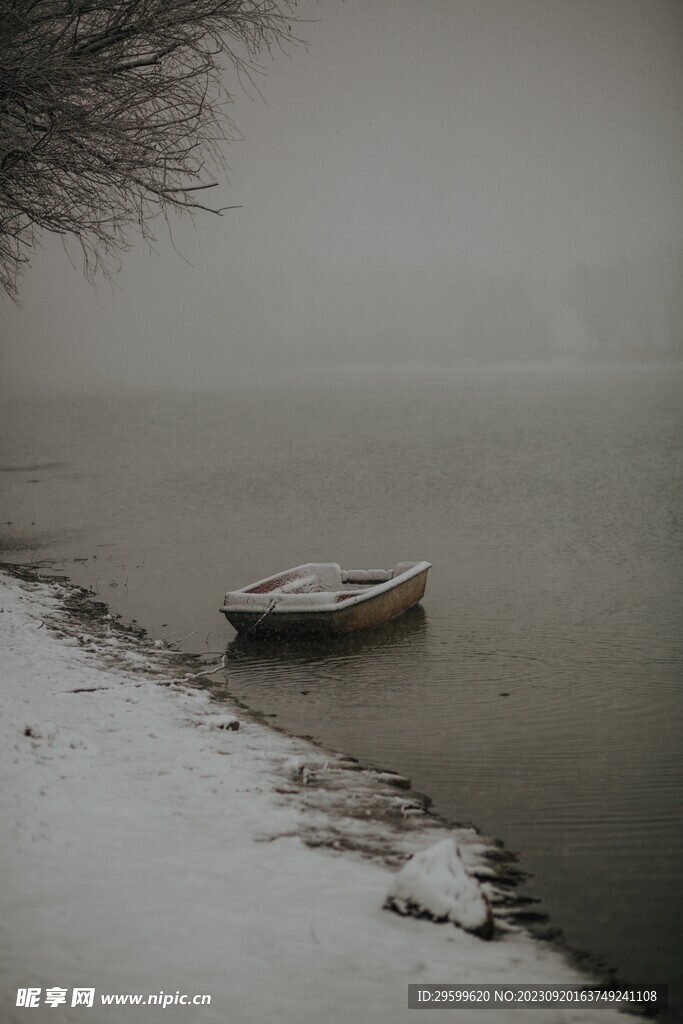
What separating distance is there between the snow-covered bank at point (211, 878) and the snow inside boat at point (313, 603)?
4820mm

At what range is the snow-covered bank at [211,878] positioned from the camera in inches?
159

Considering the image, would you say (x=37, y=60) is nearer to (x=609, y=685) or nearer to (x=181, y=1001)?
(x=181, y=1001)

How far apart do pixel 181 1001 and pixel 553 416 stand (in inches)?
3790

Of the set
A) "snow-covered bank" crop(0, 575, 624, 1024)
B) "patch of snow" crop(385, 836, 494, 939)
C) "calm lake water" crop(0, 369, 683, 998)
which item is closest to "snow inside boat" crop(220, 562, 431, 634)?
"calm lake water" crop(0, 369, 683, 998)

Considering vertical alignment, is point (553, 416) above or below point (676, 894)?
above

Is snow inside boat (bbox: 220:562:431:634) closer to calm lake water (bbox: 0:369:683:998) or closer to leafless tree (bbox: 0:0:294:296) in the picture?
calm lake water (bbox: 0:369:683:998)

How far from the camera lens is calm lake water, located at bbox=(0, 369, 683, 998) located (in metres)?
6.96

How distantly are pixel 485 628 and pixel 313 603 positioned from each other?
3.22m

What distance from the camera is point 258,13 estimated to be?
26.7 feet

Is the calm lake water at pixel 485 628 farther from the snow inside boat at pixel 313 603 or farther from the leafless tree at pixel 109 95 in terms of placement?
the leafless tree at pixel 109 95

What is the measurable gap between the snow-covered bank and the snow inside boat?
15.8ft

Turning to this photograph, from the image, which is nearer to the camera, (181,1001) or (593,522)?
(181,1001)

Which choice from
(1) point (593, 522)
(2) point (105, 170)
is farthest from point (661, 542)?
(2) point (105, 170)

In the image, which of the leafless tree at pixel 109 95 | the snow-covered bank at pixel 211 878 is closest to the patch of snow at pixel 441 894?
the snow-covered bank at pixel 211 878
